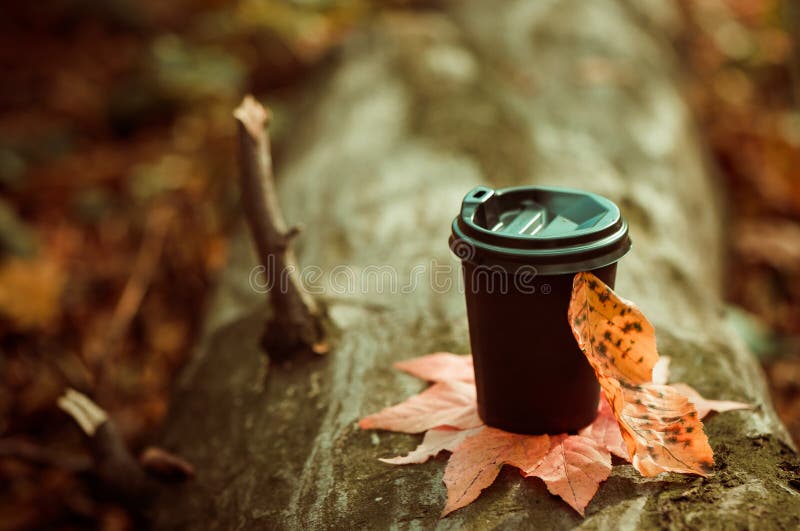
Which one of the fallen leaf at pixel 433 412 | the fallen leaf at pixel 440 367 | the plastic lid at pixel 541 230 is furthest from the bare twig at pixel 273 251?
the plastic lid at pixel 541 230

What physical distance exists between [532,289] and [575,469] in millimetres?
413

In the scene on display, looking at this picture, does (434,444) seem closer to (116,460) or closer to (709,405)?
(709,405)

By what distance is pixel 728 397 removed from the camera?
1.82m

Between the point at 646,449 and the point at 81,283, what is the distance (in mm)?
3888

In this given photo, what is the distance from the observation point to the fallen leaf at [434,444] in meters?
1.64

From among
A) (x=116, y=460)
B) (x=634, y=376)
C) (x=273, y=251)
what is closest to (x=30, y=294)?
(x=116, y=460)

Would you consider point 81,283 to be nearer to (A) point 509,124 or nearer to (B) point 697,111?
(A) point 509,124

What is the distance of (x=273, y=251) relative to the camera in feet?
7.00

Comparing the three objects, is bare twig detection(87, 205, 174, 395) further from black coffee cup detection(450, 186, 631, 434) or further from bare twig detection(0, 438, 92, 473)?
black coffee cup detection(450, 186, 631, 434)

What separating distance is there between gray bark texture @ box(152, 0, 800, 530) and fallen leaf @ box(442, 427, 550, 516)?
37 millimetres

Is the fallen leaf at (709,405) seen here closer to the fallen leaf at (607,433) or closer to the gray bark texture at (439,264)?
the gray bark texture at (439,264)

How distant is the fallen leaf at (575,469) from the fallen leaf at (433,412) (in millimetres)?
236

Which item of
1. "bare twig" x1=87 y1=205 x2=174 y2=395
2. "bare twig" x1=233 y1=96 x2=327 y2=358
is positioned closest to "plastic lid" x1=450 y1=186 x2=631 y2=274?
"bare twig" x1=233 y1=96 x2=327 y2=358

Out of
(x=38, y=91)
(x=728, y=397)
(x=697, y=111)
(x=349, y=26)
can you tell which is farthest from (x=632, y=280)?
(x=38, y=91)
